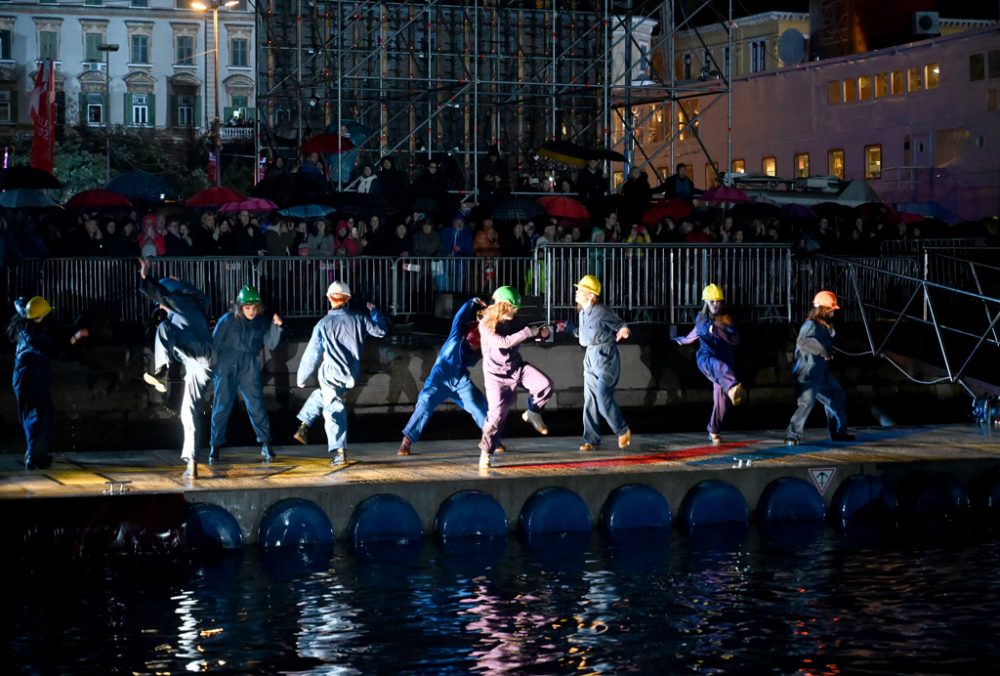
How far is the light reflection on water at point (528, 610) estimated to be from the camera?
11.3 meters

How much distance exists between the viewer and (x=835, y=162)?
48.2 meters

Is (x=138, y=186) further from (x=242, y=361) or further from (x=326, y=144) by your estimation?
(x=242, y=361)

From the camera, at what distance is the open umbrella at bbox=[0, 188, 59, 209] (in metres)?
23.6

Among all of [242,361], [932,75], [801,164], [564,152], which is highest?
[932,75]

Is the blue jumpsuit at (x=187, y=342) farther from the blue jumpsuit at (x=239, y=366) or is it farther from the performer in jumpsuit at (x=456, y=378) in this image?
the performer in jumpsuit at (x=456, y=378)

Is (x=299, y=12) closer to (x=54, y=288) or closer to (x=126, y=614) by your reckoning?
(x=54, y=288)

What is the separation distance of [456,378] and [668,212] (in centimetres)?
937

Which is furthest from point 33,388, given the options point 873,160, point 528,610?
point 873,160

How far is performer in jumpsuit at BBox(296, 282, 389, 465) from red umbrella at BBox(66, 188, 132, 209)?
27.9 feet

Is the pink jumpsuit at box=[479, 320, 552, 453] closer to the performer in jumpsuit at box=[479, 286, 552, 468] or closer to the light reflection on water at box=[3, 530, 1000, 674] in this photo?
the performer in jumpsuit at box=[479, 286, 552, 468]

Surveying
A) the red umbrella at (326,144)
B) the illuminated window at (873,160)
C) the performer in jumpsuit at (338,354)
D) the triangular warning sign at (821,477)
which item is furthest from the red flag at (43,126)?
the illuminated window at (873,160)

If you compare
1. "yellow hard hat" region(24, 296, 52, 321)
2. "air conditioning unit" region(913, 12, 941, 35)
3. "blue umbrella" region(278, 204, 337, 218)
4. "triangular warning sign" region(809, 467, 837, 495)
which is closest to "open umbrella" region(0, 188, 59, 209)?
"blue umbrella" region(278, 204, 337, 218)

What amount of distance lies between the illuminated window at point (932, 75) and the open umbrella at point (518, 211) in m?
22.0

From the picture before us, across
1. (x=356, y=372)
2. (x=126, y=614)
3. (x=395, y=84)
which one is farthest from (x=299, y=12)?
(x=126, y=614)
